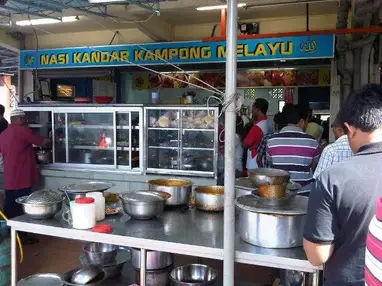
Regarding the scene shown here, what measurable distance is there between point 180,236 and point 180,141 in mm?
2900

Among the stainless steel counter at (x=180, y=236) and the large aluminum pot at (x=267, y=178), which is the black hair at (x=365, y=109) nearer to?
the stainless steel counter at (x=180, y=236)

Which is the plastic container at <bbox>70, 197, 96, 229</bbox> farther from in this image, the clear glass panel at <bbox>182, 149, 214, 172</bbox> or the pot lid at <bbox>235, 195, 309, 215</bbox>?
the clear glass panel at <bbox>182, 149, 214, 172</bbox>

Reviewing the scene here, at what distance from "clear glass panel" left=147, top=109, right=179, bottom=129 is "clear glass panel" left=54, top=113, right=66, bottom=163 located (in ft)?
4.79

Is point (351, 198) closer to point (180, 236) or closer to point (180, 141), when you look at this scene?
point (180, 236)

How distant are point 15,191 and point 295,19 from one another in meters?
5.43

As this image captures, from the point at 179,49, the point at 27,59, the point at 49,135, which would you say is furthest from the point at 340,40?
the point at 27,59

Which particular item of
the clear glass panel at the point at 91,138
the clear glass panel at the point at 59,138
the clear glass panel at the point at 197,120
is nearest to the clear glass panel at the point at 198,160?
the clear glass panel at the point at 197,120

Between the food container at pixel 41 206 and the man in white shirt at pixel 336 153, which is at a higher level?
the man in white shirt at pixel 336 153

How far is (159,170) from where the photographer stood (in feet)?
17.1

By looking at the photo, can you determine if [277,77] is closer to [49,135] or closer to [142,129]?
[142,129]

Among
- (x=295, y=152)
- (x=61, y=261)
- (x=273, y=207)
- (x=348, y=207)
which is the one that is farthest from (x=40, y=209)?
(x=295, y=152)

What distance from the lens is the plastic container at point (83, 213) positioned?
8.17ft

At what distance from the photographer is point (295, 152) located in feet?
12.1

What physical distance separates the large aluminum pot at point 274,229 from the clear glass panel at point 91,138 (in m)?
3.69
